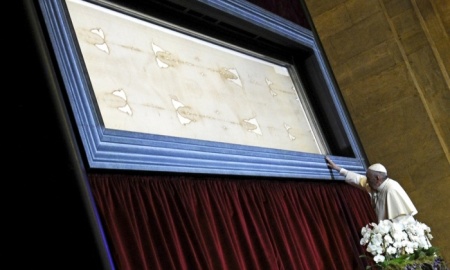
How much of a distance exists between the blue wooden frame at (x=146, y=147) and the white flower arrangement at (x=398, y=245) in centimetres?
115

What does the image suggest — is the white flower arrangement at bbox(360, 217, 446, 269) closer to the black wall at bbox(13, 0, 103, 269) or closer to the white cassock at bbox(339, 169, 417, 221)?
the white cassock at bbox(339, 169, 417, 221)

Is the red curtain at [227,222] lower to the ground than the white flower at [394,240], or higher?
higher

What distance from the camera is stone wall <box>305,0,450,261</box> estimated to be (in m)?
10.9

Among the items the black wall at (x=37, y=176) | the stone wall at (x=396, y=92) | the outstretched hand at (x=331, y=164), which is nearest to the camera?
the black wall at (x=37, y=176)

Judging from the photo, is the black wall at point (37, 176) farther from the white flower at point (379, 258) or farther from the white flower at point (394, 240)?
the white flower at point (394, 240)

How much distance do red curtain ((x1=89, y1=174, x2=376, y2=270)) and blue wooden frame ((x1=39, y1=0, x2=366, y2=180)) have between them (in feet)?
0.32

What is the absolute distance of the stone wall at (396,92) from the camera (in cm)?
1088

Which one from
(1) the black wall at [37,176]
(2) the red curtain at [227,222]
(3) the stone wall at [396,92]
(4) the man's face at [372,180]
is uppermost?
(3) the stone wall at [396,92]

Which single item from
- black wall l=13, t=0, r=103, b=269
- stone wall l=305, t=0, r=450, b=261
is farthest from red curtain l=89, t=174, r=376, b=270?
black wall l=13, t=0, r=103, b=269

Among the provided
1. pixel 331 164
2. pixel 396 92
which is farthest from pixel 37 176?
pixel 396 92

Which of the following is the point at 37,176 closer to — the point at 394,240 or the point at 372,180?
the point at 394,240

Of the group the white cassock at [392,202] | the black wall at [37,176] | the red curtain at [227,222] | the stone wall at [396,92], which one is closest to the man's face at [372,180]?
the white cassock at [392,202]

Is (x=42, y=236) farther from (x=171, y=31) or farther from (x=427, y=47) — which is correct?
(x=427, y=47)

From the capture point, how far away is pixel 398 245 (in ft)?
22.3
